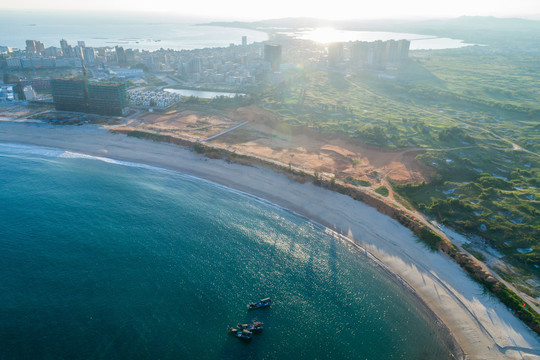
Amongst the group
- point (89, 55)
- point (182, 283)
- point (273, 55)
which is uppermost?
point (273, 55)

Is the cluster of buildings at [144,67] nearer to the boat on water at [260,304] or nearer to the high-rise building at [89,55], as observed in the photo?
the high-rise building at [89,55]

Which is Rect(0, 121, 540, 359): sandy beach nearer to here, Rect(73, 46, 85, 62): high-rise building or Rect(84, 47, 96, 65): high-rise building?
Rect(73, 46, 85, 62): high-rise building

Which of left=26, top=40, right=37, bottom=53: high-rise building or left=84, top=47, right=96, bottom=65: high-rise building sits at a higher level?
left=26, top=40, right=37, bottom=53: high-rise building

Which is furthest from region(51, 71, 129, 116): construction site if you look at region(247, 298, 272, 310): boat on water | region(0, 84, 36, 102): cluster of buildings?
region(247, 298, 272, 310): boat on water

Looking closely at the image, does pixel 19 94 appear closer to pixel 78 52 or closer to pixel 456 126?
pixel 78 52

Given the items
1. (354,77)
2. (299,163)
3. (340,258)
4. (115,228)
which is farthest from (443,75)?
(115,228)

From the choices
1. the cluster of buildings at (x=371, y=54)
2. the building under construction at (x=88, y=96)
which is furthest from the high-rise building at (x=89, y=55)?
the cluster of buildings at (x=371, y=54)

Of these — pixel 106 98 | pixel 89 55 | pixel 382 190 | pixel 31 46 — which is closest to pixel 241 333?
pixel 382 190
